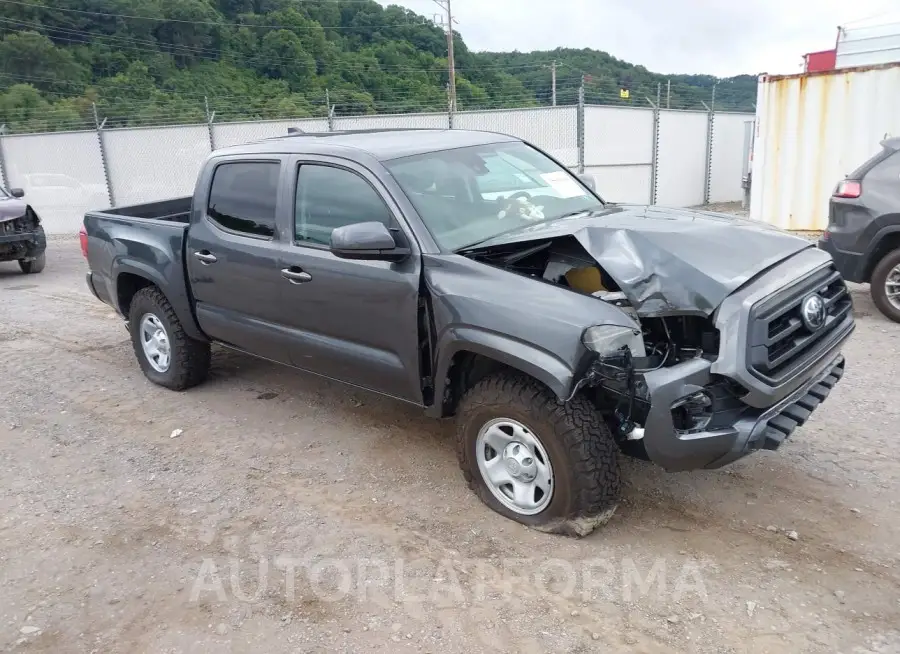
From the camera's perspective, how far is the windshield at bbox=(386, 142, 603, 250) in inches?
155

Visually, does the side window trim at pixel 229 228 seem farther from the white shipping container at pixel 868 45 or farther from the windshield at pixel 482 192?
the white shipping container at pixel 868 45

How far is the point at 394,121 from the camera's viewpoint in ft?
52.3

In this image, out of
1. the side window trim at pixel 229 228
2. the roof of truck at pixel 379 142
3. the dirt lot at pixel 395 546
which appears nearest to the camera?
the dirt lot at pixel 395 546

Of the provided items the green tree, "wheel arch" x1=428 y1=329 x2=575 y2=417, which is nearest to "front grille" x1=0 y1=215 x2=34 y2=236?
"wheel arch" x1=428 y1=329 x2=575 y2=417

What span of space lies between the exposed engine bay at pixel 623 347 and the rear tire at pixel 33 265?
10.3m

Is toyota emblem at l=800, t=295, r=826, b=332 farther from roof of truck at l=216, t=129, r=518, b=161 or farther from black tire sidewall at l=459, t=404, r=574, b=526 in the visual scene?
roof of truck at l=216, t=129, r=518, b=161

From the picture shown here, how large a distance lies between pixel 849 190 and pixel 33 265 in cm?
1132

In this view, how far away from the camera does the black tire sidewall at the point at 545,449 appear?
3.33 meters

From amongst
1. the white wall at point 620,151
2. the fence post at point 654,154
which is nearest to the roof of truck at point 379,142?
the white wall at point 620,151

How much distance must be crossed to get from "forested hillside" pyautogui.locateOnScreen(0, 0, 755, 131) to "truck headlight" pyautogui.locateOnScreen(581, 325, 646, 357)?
85.5 feet

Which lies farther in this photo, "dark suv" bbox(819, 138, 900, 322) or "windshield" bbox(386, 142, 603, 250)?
"dark suv" bbox(819, 138, 900, 322)

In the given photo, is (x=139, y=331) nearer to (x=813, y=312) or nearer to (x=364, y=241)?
(x=364, y=241)

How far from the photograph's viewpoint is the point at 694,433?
3145 mm

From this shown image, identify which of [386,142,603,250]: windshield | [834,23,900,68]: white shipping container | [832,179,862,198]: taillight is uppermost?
[834,23,900,68]: white shipping container
